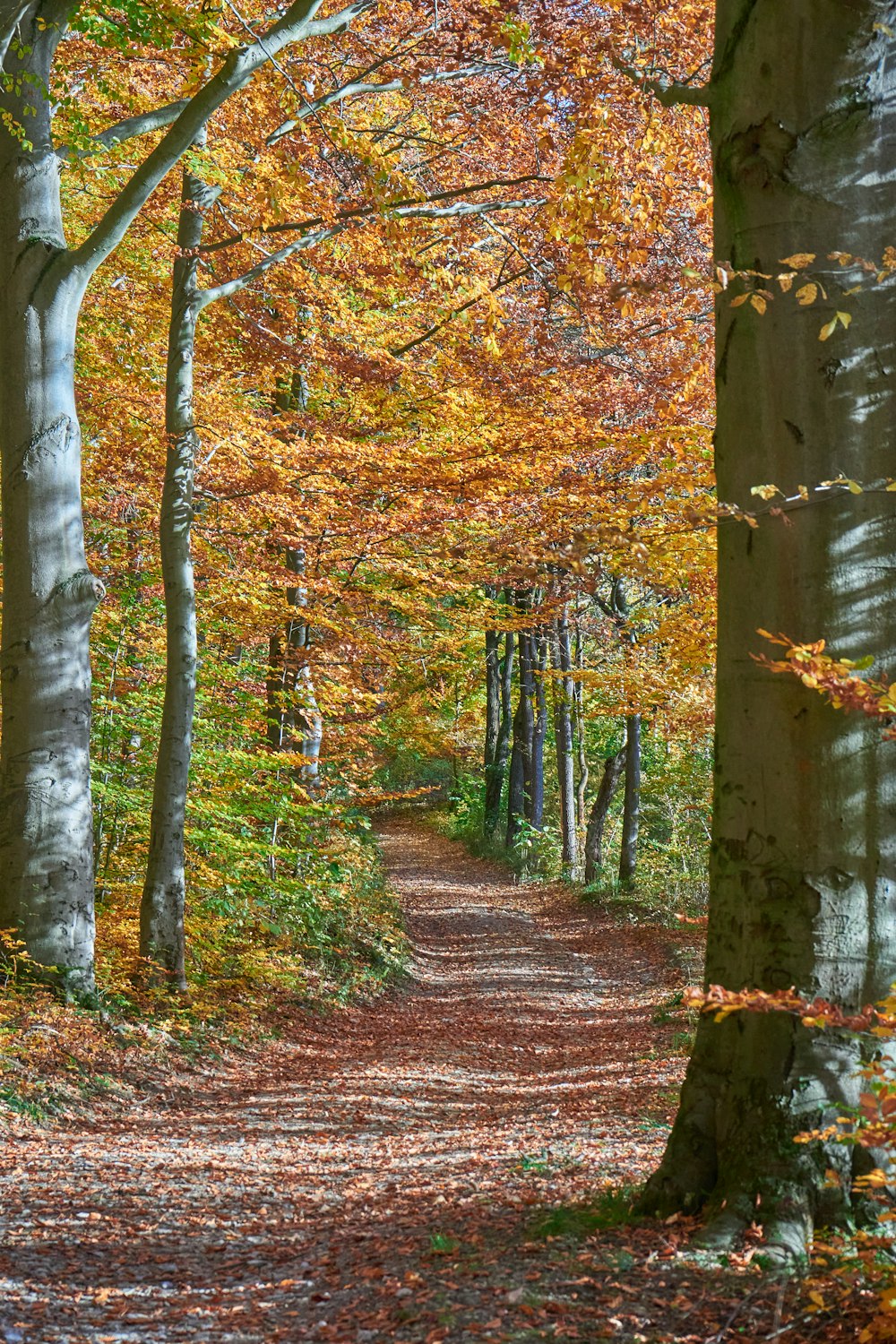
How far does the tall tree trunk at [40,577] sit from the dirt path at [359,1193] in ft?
5.40

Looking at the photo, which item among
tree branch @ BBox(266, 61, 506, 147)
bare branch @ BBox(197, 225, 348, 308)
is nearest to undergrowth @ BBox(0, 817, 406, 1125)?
bare branch @ BBox(197, 225, 348, 308)

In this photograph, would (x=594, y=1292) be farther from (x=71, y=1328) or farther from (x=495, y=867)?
(x=495, y=867)

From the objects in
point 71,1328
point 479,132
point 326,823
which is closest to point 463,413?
point 479,132

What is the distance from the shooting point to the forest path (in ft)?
10.7

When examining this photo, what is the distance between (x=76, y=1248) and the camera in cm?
424

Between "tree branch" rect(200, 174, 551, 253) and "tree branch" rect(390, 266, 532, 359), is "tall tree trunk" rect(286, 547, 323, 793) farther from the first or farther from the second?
"tree branch" rect(200, 174, 551, 253)

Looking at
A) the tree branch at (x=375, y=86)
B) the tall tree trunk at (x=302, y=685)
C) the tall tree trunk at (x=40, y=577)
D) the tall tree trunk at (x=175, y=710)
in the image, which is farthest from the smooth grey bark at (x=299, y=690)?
the tree branch at (x=375, y=86)

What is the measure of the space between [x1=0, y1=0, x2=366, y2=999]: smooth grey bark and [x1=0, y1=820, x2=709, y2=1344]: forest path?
5.22 feet

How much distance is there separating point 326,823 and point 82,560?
21.3 feet

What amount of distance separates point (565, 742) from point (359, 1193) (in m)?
15.7

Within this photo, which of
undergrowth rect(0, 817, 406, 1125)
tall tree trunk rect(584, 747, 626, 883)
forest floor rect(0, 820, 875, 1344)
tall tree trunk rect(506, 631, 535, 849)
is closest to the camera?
forest floor rect(0, 820, 875, 1344)

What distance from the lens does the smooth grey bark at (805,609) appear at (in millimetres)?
3236

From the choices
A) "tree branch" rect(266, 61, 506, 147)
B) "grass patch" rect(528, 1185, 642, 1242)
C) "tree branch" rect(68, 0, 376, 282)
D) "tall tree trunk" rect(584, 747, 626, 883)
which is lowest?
"grass patch" rect(528, 1185, 642, 1242)

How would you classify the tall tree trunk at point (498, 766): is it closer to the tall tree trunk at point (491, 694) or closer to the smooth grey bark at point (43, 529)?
the tall tree trunk at point (491, 694)
